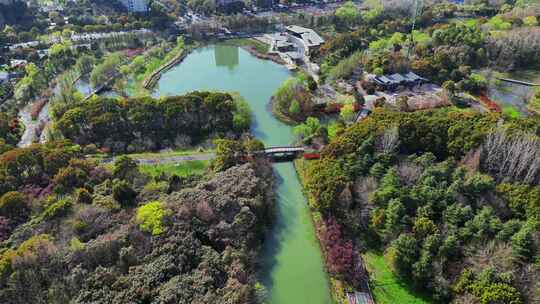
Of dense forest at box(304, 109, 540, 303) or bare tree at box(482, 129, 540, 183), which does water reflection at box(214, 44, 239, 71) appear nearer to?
dense forest at box(304, 109, 540, 303)

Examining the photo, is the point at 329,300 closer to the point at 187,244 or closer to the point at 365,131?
the point at 187,244

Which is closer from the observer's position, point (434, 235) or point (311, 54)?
point (434, 235)

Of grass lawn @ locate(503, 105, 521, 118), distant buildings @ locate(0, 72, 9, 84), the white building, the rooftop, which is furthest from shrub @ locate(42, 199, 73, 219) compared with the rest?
the white building

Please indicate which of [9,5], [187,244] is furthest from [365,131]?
[9,5]

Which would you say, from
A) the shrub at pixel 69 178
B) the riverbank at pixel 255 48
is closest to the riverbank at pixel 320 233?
the shrub at pixel 69 178

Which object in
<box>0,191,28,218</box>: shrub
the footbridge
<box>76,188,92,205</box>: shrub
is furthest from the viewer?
the footbridge

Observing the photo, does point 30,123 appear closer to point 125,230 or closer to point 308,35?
point 125,230
